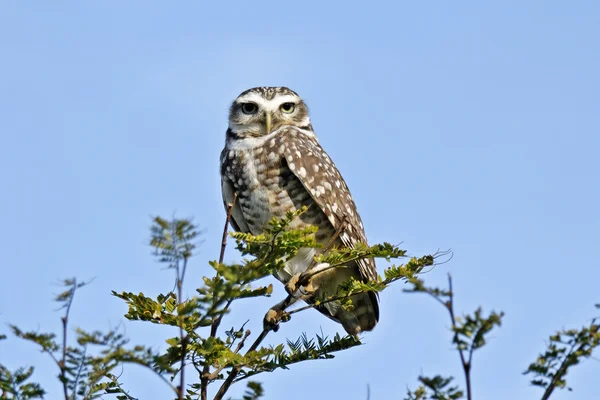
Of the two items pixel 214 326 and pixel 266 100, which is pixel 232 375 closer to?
pixel 214 326

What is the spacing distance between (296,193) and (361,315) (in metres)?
1.09

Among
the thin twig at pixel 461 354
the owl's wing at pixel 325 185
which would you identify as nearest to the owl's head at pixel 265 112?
the owl's wing at pixel 325 185

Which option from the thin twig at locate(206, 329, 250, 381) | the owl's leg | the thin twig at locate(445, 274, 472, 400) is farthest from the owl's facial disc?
the thin twig at locate(445, 274, 472, 400)

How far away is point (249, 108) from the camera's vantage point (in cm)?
726

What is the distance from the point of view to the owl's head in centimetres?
705

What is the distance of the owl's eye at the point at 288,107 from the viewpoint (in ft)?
23.8

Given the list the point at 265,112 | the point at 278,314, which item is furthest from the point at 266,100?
the point at 278,314

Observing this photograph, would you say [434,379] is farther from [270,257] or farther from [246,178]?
[246,178]

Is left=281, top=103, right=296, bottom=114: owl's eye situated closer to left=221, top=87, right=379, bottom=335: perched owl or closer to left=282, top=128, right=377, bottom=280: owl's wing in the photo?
left=221, top=87, right=379, bottom=335: perched owl

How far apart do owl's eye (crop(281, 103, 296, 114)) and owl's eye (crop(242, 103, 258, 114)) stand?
24 cm

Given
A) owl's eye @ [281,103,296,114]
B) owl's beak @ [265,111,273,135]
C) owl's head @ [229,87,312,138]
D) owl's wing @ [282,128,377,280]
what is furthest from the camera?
owl's eye @ [281,103,296,114]

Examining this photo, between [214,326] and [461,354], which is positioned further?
[214,326]

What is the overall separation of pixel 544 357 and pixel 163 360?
129cm

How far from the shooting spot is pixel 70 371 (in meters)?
2.82
